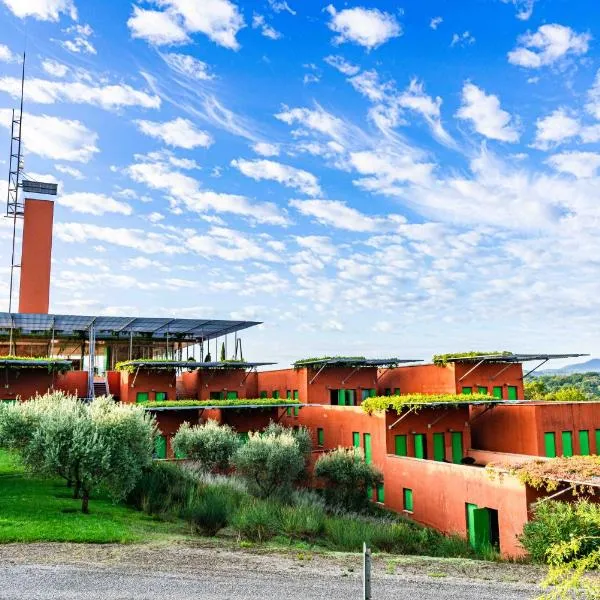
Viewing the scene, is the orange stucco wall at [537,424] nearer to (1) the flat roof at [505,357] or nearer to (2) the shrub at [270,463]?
(1) the flat roof at [505,357]

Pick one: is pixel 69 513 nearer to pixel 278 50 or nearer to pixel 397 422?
pixel 397 422

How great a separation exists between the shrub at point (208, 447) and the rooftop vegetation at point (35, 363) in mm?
9400

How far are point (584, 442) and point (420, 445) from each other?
28.8 ft

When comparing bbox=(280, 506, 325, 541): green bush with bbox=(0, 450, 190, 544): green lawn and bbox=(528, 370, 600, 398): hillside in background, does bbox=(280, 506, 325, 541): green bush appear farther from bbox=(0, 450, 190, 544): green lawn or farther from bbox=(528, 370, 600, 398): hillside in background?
bbox=(528, 370, 600, 398): hillside in background

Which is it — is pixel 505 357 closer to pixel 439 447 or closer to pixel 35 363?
pixel 439 447

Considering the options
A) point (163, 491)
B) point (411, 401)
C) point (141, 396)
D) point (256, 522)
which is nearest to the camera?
Answer: point (256, 522)

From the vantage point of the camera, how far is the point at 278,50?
24750 millimetres

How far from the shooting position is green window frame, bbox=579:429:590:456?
1118 inches

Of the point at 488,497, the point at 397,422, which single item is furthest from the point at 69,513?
the point at 397,422

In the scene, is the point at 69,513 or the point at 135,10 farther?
the point at 135,10

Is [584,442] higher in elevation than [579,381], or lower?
lower

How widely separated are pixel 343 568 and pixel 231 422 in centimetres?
1992

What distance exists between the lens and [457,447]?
1125 inches

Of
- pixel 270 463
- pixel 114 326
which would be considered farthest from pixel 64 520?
pixel 114 326
